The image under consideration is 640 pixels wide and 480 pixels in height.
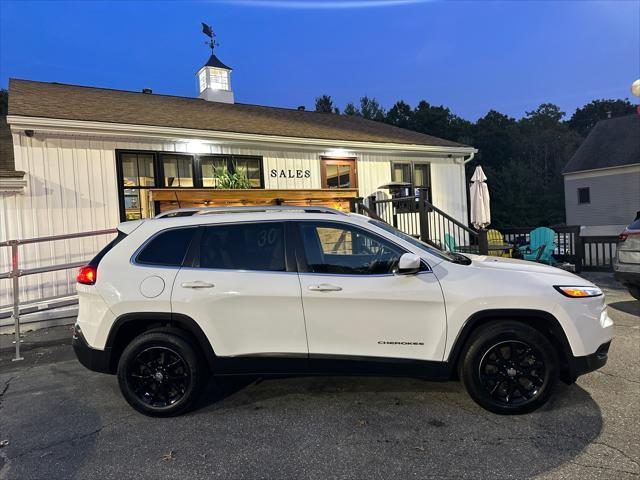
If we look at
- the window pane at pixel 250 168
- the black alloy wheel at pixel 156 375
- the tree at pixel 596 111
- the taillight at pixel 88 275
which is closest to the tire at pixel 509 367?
the black alloy wheel at pixel 156 375

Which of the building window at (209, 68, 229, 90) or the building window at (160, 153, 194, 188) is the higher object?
the building window at (209, 68, 229, 90)

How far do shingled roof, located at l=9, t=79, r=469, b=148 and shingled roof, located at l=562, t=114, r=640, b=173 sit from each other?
68.9 ft

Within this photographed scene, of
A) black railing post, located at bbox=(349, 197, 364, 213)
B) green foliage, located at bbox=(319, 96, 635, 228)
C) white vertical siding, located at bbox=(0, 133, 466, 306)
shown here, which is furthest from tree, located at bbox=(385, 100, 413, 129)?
white vertical siding, located at bbox=(0, 133, 466, 306)

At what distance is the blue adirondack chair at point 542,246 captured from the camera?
11.2 meters

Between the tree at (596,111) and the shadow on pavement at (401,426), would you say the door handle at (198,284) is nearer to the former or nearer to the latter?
the shadow on pavement at (401,426)

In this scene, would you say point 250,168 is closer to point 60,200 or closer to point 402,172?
point 60,200

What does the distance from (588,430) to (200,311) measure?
303cm

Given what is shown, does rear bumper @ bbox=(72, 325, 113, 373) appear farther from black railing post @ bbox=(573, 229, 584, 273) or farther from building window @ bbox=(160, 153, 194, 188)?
black railing post @ bbox=(573, 229, 584, 273)

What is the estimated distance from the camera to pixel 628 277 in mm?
6773

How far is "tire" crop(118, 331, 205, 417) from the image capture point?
352 cm

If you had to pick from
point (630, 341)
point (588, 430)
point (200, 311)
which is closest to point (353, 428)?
point (200, 311)

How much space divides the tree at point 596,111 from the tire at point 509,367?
7429 cm

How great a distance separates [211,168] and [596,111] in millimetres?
75279

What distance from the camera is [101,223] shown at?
8.02 meters
